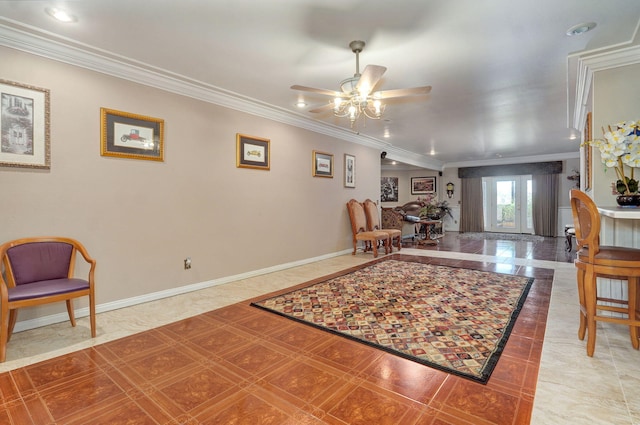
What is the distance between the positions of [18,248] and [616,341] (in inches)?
188

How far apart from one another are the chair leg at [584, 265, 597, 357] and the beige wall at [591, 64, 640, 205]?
1.38m

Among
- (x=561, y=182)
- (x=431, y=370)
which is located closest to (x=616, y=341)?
(x=431, y=370)

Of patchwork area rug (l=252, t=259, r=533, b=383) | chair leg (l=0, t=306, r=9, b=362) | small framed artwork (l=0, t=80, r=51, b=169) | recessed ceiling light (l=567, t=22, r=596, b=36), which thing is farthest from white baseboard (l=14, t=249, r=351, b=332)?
recessed ceiling light (l=567, t=22, r=596, b=36)

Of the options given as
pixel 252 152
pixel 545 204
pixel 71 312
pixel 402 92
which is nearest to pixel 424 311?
pixel 402 92

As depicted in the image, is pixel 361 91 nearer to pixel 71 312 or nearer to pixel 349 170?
pixel 71 312

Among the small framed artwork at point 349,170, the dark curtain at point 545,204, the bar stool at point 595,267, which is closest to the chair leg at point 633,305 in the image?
the bar stool at point 595,267

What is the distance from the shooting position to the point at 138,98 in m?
3.34

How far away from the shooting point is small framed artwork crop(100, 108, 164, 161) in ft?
10.2

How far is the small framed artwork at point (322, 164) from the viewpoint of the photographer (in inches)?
221

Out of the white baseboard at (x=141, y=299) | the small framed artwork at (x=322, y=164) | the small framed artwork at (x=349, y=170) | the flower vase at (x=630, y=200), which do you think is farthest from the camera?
the small framed artwork at (x=349, y=170)

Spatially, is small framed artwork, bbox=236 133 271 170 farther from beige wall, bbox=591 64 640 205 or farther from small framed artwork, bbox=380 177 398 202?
small framed artwork, bbox=380 177 398 202

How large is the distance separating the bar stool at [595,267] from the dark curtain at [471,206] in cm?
908

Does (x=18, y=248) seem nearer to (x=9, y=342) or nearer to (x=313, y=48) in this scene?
(x=9, y=342)

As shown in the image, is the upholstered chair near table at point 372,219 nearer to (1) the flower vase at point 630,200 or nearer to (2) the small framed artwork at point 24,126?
(1) the flower vase at point 630,200
